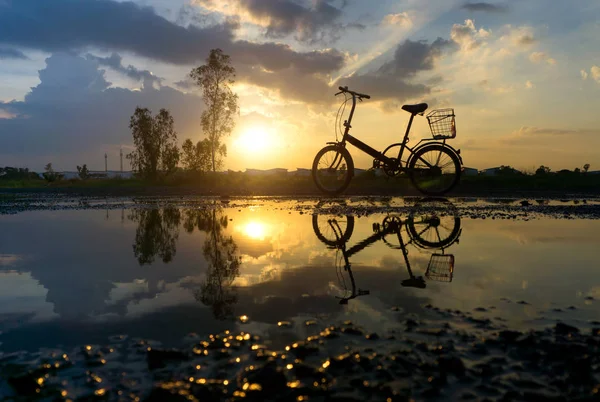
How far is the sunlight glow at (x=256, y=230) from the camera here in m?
7.08

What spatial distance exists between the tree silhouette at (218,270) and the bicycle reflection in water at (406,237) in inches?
38.0

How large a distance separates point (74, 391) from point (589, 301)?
12.0 ft

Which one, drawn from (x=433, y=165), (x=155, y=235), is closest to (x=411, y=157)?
(x=433, y=165)

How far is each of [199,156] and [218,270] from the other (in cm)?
4056

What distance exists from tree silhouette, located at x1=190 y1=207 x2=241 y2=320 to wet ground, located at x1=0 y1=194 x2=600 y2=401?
3cm

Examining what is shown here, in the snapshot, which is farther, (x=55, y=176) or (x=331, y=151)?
(x=55, y=176)

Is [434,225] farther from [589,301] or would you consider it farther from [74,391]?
[74,391]

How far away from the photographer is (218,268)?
480cm

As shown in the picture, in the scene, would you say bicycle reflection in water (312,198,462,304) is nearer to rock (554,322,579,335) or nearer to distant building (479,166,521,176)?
rock (554,322,579,335)

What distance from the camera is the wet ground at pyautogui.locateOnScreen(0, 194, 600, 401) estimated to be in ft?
6.98

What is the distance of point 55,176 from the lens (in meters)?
48.9

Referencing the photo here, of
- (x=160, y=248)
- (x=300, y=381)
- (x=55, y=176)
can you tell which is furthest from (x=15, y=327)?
(x=55, y=176)

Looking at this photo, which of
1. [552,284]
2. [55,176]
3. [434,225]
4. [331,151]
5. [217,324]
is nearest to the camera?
[217,324]

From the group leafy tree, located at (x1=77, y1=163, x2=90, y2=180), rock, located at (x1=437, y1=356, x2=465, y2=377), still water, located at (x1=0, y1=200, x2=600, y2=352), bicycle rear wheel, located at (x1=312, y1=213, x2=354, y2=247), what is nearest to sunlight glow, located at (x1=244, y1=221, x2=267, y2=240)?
still water, located at (x1=0, y1=200, x2=600, y2=352)
